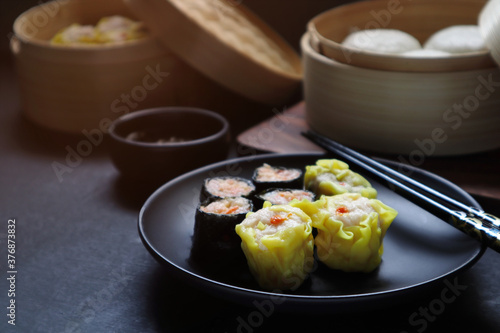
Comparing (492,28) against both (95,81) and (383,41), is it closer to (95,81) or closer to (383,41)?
(383,41)

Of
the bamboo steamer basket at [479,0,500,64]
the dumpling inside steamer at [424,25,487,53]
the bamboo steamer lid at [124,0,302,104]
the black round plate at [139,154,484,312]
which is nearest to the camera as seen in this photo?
the black round plate at [139,154,484,312]

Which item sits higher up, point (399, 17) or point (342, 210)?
point (399, 17)

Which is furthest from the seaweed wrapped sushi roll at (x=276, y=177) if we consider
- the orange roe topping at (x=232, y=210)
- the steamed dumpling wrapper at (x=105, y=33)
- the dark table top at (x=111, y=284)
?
the steamed dumpling wrapper at (x=105, y=33)

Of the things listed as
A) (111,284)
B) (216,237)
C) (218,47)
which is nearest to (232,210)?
(216,237)

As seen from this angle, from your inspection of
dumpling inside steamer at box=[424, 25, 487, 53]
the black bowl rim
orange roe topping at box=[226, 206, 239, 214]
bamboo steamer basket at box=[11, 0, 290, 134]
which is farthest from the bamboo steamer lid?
orange roe topping at box=[226, 206, 239, 214]

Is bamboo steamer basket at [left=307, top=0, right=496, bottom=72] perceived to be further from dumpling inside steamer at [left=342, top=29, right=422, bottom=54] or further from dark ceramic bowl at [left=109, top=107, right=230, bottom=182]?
dark ceramic bowl at [left=109, top=107, right=230, bottom=182]
